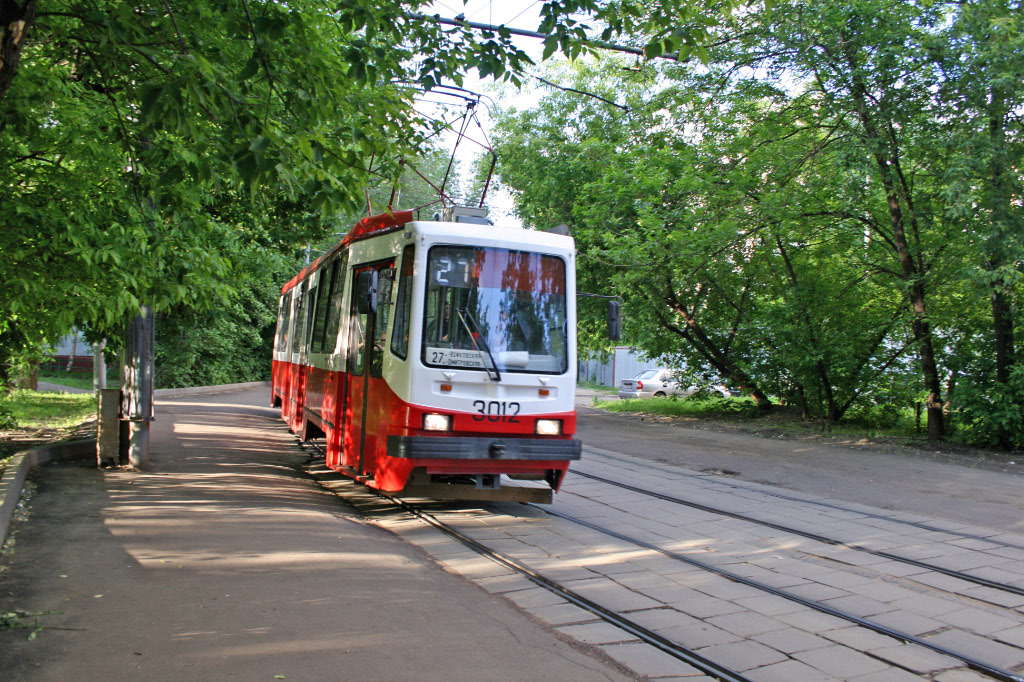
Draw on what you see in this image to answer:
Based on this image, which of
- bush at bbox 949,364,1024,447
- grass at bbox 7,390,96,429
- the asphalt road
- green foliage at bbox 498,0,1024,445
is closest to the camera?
the asphalt road

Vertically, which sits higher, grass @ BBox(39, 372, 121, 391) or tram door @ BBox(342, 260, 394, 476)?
tram door @ BBox(342, 260, 394, 476)

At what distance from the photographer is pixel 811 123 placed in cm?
1712

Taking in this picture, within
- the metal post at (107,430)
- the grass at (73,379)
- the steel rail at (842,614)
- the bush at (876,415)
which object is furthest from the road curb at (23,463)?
the grass at (73,379)

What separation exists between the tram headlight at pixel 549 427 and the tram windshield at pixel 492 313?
0.50m

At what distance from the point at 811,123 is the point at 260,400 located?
19628 mm

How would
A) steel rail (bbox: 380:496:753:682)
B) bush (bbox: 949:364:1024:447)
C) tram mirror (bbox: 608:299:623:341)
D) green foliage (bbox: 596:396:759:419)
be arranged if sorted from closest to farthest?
steel rail (bbox: 380:496:753:682)
tram mirror (bbox: 608:299:623:341)
bush (bbox: 949:364:1024:447)
green foliage (bbox: 596:396:759:419)

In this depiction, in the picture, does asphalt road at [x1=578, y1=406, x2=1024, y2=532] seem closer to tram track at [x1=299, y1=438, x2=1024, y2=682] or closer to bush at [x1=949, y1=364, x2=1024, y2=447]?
bush at [x1=949, y1=364, x2=1024, y2=447]

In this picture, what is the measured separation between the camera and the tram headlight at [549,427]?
8.37m

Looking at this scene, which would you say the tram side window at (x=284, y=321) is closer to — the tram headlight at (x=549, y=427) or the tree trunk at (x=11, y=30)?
the tram headlight at (x=549, y=427)

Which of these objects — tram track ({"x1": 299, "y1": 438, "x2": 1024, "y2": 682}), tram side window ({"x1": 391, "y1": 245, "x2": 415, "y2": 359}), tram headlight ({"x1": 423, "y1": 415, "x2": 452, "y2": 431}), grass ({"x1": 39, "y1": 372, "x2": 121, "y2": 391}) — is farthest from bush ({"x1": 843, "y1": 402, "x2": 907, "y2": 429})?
grass ({"x1": 39, "y1": 372, "x2": 121, "y2": 391})

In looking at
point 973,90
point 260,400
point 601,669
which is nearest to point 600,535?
point 601,669

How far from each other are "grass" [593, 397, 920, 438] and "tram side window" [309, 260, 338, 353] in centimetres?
1138

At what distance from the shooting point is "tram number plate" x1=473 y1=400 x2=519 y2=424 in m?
8.11

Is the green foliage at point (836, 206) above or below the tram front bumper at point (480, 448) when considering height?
above
